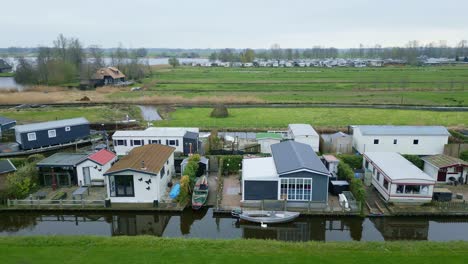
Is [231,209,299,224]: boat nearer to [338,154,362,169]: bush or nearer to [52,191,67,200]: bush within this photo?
[338,154,362,169]: bush

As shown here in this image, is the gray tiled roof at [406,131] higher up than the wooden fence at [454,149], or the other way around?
the gray tiled roof at [406,131]

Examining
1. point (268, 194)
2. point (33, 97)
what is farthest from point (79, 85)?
point (268, 194)

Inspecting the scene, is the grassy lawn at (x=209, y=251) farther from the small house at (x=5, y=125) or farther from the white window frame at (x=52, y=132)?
the small house at (x=5, y=125)

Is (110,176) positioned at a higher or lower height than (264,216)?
higher

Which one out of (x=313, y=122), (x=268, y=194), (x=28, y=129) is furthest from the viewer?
(x=313, y=122)

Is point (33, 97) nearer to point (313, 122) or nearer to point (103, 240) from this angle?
point (313, 122)

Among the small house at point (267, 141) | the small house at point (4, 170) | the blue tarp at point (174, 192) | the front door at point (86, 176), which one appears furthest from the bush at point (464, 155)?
the small house at point (4, 170)

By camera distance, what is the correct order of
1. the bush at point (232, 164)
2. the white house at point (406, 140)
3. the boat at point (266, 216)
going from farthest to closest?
the white house at point (406, 140) → the bush at point (232, 164) → the boat at point (266, 216)
